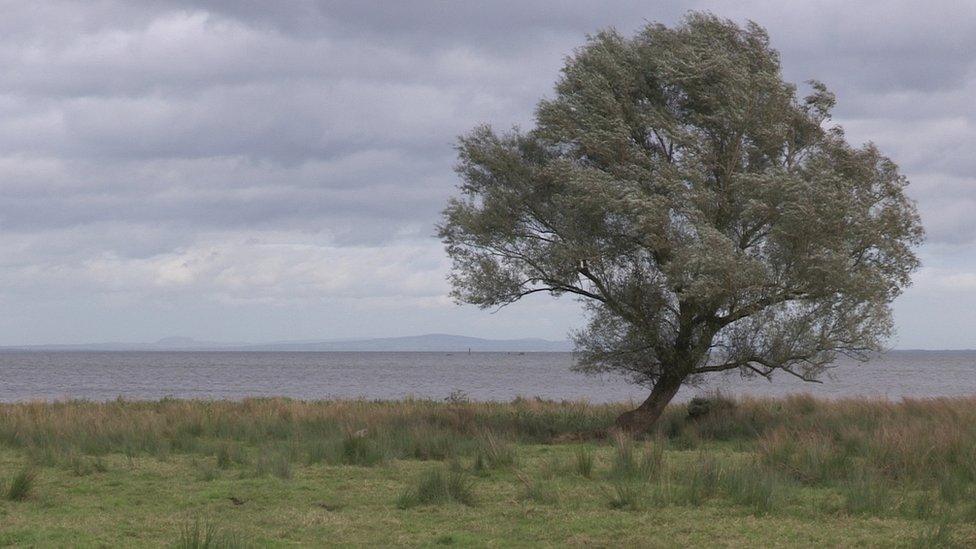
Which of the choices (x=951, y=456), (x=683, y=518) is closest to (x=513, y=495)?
(x=683, y=518)

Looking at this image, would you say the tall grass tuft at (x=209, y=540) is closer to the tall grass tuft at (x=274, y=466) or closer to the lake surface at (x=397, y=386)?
the tall grass tuft at (x=274, y=466)

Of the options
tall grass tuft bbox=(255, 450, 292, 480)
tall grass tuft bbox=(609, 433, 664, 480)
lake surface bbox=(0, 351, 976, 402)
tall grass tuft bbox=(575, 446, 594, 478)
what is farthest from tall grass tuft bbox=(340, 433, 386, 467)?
lake surface bbox=(0, 351, 976, 402)

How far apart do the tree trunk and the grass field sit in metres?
0.70

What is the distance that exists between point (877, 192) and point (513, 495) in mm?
12798

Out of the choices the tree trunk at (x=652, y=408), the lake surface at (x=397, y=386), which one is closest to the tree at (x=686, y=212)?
the tree trunk at (x=652, y=408)

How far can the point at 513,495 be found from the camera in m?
14.0

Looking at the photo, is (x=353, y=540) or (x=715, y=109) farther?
(x=715, y=109)

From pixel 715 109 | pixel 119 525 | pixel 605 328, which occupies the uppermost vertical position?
pixel 715 109

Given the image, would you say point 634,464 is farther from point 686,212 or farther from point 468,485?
point 686,212

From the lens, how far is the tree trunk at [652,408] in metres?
23.3

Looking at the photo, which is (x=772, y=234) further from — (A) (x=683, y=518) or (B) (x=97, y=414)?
(B) (x=97, y=414)

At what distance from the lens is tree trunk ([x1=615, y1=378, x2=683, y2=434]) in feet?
76.5

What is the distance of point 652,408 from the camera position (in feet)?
77.0

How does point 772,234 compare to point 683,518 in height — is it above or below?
above
